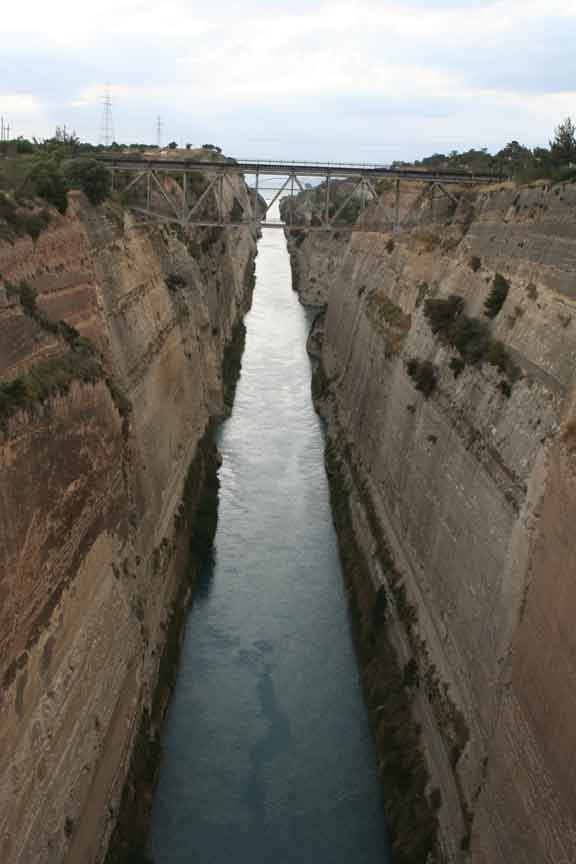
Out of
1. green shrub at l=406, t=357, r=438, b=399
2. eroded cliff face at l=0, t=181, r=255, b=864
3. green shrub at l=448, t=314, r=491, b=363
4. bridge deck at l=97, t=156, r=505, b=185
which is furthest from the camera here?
bridge deck at l=97, t=156, r=505, b=185

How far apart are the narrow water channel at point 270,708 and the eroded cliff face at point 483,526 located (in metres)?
0.80

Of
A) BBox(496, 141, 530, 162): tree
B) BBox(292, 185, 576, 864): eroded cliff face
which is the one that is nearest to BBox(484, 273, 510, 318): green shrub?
BBox(292, 185, 576, 864): eroded cliff face

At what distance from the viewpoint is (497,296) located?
1822 centimetres

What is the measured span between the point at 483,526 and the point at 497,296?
18.1 feet

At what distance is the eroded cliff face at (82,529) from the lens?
10.8 m

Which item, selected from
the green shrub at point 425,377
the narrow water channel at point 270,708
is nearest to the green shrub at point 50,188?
the green shrub at point 425,377

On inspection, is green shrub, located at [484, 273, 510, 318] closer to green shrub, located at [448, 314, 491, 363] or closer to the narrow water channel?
green shrub, located at [448, 314, 491, 363]

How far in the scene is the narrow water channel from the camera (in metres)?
14.5

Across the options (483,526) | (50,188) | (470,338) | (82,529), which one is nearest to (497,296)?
(470,338)

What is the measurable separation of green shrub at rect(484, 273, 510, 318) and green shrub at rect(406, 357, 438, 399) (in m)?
2.20

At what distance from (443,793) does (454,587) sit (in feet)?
10.7

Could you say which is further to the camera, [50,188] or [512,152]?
[512,152]

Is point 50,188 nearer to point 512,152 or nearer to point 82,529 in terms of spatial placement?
point 82,529

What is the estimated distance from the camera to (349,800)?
50.1ft
